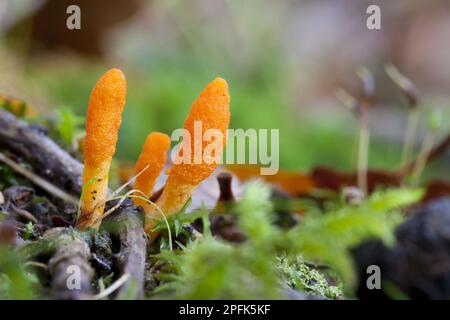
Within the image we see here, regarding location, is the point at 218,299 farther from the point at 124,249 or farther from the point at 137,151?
the point at 137,151

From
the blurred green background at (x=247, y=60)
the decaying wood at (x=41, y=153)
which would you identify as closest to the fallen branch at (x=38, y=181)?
the decaying wood at (x=41, y=153)

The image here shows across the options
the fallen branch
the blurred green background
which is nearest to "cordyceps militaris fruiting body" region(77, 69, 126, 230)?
the fallen branch

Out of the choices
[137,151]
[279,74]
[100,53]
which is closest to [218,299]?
[137,151]

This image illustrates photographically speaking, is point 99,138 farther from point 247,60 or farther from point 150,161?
point 247,60

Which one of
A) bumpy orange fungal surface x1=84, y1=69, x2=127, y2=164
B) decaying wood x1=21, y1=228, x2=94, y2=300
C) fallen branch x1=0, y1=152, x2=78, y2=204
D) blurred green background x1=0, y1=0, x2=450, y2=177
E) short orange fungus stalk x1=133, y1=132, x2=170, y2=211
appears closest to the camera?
decaying wood x1=21, y1=228, x2=94, y2=300

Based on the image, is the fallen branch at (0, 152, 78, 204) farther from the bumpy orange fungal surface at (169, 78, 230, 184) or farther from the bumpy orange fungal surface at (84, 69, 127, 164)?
the bumpy orange fungal surface at (169, 78, 230, 184)

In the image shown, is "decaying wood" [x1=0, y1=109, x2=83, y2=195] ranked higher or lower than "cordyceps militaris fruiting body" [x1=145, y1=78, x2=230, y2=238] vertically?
higher

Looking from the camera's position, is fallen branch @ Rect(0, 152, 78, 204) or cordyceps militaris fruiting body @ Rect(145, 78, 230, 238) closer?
cordyceps militaris fruiting body @ Rect(145, 78, 230, 238)
